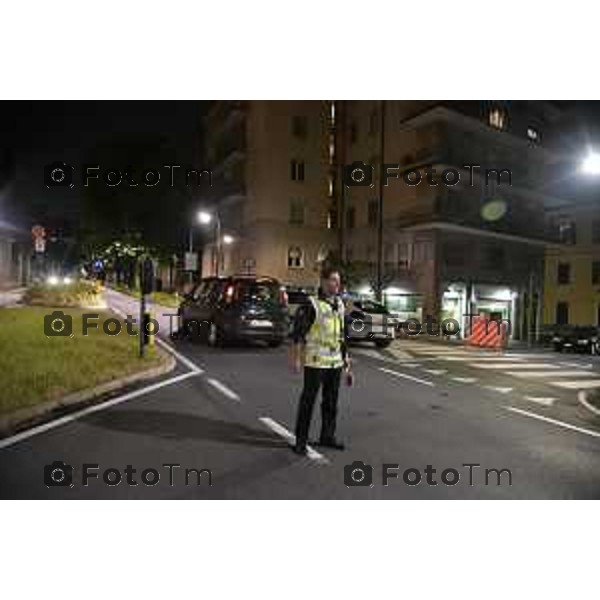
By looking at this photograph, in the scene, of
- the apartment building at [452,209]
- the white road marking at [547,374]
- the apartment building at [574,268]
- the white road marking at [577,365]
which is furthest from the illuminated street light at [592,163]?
the apartment building at [574,268]

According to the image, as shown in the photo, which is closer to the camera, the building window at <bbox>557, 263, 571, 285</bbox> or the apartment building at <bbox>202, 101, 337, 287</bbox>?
the apartment building at <bbox>202, 101, 337, 287</bbox>

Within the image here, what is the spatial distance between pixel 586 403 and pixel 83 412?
757 centimetres

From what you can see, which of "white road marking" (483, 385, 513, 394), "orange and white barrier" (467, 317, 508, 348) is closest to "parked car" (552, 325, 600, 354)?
"orange and white barrier" (467, 317, 508, 348)

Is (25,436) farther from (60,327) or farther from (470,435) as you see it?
(60,327)

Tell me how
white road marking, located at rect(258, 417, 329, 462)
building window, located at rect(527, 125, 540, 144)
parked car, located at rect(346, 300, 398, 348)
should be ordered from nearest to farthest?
white road marking, located at rect(258, 417, 329, 462), parked car, located at rect(346, 300, 398, 348), building window, located at rect(527, 125, 540, 144)

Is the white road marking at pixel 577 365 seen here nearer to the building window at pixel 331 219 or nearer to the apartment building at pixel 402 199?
the apartment building at pixel 402 199

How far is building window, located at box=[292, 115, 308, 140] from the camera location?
25156mm

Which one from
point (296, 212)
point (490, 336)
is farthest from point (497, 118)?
point (490, 336)

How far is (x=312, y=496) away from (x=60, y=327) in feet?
44.2

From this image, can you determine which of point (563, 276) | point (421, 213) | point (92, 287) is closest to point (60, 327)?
point (92, 287)

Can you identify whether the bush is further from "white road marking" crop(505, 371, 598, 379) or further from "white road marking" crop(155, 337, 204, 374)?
"white road marking" crop(505, 371, 598, 379)

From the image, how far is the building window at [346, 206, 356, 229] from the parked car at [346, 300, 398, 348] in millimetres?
16525

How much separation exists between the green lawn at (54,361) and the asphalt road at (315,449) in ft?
2.48

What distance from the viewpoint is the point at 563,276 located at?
40094 mm
